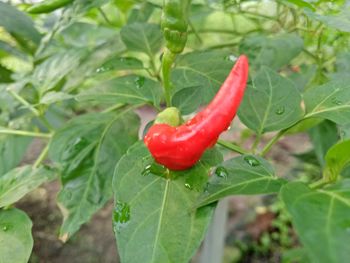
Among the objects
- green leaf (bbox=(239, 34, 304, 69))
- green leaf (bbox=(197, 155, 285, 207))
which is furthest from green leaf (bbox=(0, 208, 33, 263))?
green leaf (bbox=(239, 34, 304, 69))

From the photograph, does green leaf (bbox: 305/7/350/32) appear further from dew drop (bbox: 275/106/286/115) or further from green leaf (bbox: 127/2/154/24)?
green leaf (bbox: 127/2/154/24)

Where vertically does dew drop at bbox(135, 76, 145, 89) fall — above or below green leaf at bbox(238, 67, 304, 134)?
above

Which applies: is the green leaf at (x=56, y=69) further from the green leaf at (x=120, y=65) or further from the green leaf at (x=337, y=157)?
the green leaf at (x=337, y=157)

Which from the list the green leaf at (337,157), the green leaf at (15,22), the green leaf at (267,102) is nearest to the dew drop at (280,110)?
the green leaf at (267,102)

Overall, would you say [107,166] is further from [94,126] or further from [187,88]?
[187,88]

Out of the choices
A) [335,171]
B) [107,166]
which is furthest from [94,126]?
[335,171]

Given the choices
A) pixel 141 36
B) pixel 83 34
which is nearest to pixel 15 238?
pixel 141 36
